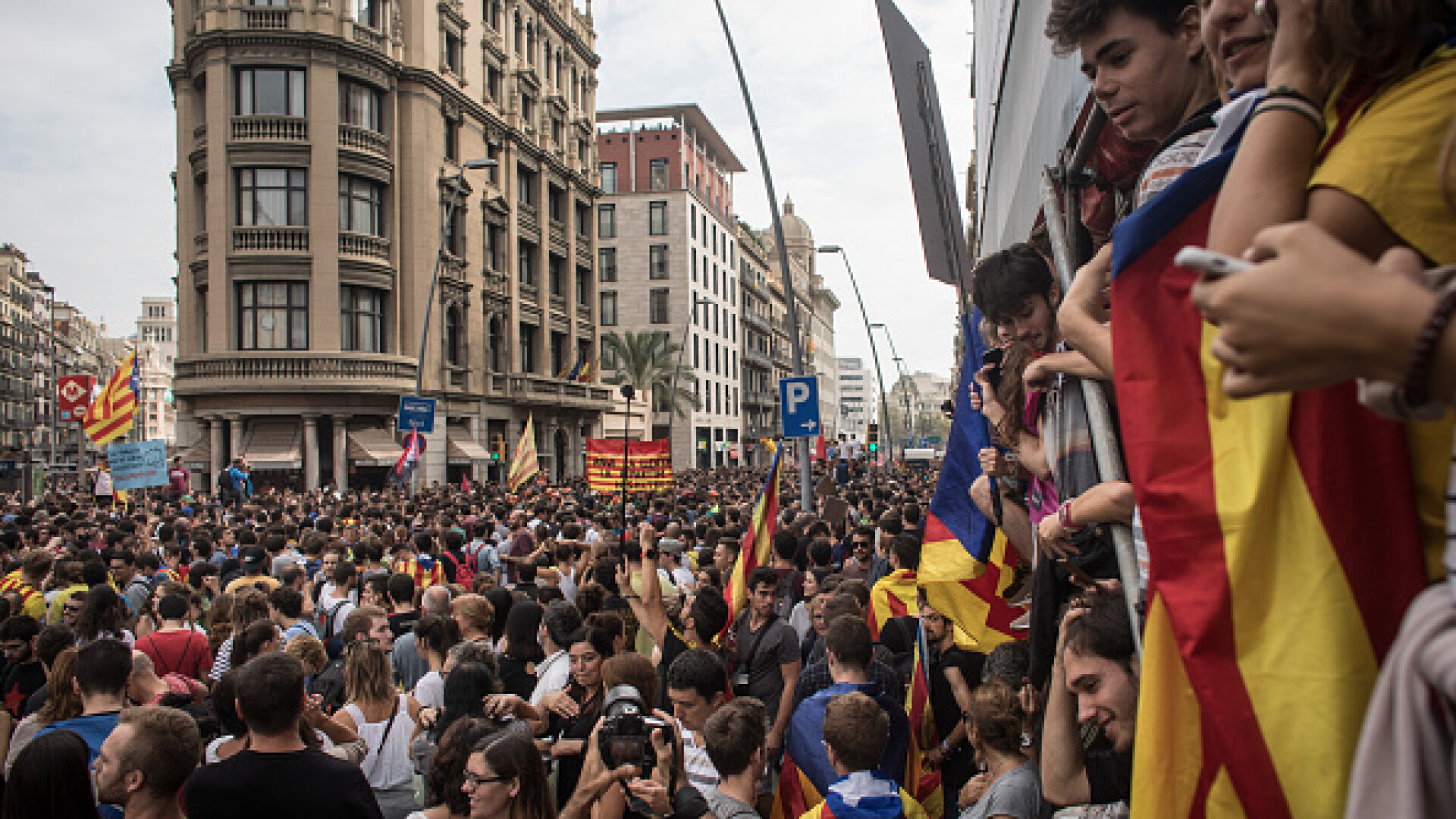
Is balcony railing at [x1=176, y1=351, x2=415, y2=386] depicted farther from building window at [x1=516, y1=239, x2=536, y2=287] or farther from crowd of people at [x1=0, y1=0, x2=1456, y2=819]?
crowd of people at [x1=0, y1=0, x2=1456, y2=819]

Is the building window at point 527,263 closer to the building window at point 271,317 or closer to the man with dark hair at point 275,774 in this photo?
the building window at point 271,317

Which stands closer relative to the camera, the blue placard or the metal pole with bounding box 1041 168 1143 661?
the metal pole with bounding box 1041 168 1143 661

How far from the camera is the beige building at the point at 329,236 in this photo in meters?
32.9

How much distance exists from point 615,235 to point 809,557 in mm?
64199

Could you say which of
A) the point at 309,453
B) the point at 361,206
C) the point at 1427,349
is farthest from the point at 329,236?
the point at 1427,349

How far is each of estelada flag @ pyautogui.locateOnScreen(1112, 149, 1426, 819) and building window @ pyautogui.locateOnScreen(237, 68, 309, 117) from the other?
36.3 meters

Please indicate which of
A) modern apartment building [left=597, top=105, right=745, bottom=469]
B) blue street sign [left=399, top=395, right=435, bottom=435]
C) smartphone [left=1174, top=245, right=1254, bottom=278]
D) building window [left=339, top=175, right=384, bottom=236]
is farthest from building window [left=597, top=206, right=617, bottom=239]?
smartphone [left=1174, top=245, right=1254, bottom=278]

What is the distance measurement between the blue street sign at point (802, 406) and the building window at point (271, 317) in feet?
78.4

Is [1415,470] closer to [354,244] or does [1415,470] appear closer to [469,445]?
[354,244]

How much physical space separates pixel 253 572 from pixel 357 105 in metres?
29.8

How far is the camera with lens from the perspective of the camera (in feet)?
12.4

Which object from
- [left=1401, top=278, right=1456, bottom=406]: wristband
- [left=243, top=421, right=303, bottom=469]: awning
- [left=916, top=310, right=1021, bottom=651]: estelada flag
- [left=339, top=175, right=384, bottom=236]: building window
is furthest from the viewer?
[left=339, top=175, right=384, bottom=236]: building window

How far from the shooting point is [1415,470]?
1.29 metres

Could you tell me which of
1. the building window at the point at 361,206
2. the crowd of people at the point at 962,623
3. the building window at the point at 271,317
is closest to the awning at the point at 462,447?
the building window at the point at 271,317
